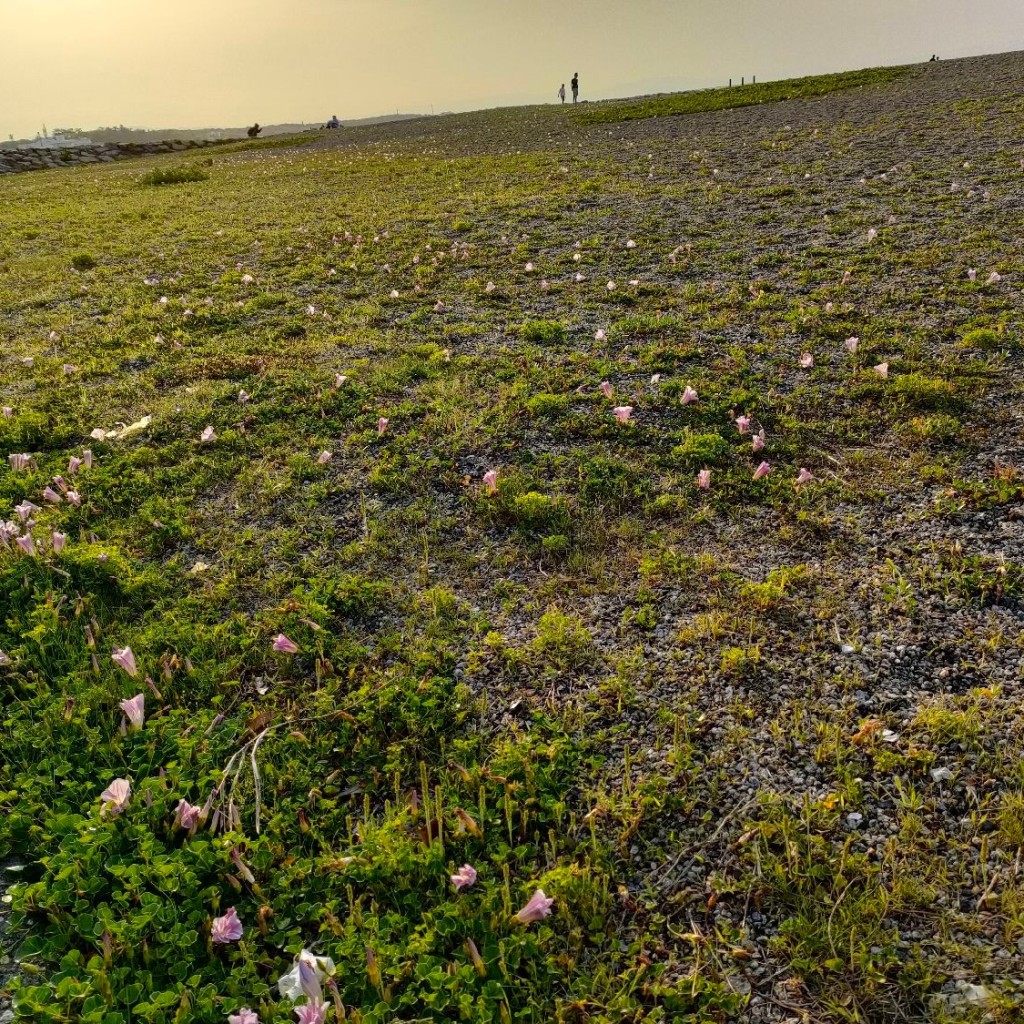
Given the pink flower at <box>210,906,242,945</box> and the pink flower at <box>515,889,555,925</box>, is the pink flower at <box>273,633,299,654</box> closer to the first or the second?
the pink flower at <box>210,906,242,945</box>

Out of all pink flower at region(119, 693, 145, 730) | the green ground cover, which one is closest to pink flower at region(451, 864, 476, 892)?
the green ground cover

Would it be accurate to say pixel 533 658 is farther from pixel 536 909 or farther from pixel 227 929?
pixel 227 929

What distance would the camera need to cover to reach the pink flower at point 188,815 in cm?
329

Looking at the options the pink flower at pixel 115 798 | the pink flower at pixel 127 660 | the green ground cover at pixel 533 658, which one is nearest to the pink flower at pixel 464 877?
the green ground cover at pixel 533 658

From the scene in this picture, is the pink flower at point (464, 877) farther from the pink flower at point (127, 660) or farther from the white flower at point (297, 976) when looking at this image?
the pink flower at point (127, 660)

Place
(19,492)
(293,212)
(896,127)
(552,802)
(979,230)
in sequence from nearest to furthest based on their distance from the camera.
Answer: (552,802), (19,492), (979,230), (293,212), (896,127)

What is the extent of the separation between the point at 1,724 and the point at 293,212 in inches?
811

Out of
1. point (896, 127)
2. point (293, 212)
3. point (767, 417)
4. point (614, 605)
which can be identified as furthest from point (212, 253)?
point (896, 127)

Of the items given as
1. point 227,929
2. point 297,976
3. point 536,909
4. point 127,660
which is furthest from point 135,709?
point 536,909

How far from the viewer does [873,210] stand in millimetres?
13742

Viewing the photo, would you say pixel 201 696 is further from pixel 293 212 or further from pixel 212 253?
pixel 293 212

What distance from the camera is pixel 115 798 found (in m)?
3.34

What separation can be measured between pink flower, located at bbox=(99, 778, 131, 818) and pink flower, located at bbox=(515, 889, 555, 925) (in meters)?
2.01

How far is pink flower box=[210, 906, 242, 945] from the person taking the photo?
2.85 meters
